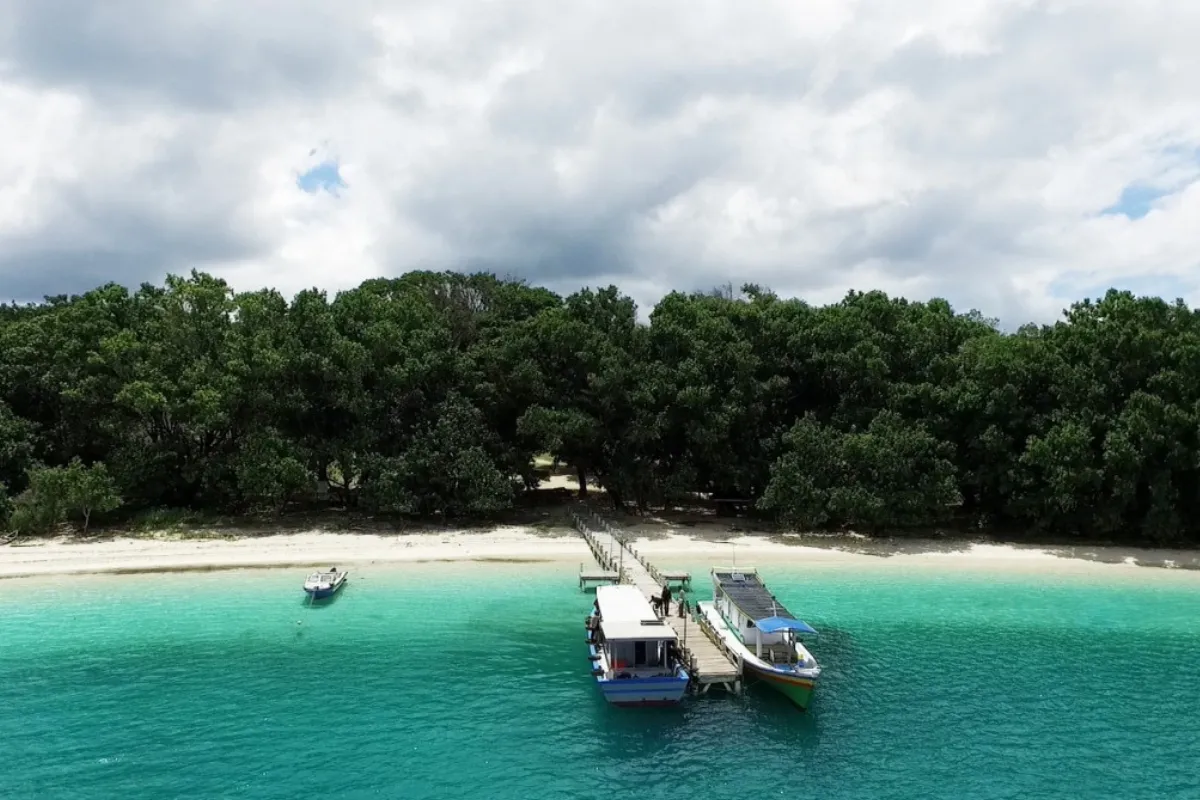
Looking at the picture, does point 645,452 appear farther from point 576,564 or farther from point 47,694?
point 47,694

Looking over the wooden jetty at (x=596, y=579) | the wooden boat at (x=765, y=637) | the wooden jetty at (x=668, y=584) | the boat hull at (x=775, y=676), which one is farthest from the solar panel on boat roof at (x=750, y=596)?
the wooden jetty at (x=596, y=579)

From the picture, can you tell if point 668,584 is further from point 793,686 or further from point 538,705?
point 538,705

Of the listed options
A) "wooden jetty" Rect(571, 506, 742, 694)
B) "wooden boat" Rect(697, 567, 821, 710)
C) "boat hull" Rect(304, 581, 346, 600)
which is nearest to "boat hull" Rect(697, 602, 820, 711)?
"wooden boat" Rect(697, 567, 821, 710)

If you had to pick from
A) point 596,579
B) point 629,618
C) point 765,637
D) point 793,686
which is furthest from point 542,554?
point 793,686

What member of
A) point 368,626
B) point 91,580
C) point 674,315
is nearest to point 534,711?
point 368,626

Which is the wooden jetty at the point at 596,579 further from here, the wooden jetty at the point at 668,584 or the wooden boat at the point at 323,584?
the wooden boat at the point at 323,584

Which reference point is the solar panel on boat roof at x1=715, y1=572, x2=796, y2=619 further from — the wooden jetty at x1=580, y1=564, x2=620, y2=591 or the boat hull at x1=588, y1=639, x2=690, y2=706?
the wooden jetty at x1=580, y1=564, x2=620, y2=591
